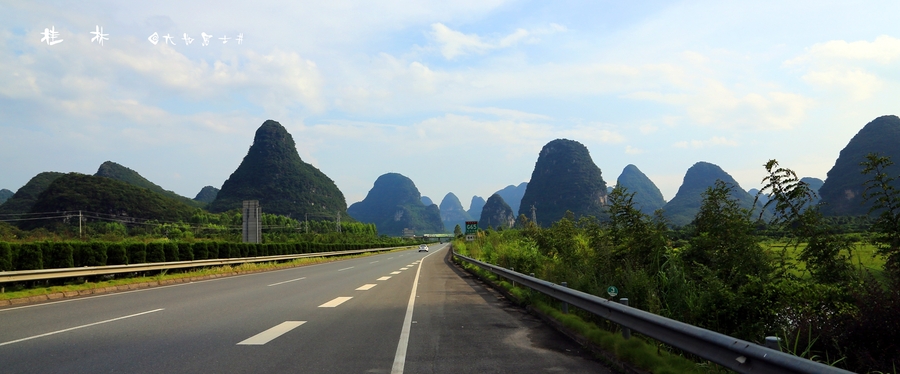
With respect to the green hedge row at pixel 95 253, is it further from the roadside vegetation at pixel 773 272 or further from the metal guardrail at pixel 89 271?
the roadside vegetation at pixel 773 272

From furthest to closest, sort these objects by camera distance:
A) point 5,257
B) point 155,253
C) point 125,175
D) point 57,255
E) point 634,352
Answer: point 125,175, point 155,253, point 57,255, point 5,257, point 634,352

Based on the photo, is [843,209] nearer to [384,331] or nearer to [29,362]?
[384,331]

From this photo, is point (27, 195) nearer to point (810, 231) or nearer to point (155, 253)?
point (155, 253)

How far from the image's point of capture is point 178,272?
23391 millimetres

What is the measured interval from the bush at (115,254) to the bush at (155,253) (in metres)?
2.39

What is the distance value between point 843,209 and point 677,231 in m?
66.5

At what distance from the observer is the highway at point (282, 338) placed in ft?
18.7

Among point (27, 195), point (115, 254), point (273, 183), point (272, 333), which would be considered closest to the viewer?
point (272, 333)

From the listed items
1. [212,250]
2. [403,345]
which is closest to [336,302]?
[403,345]

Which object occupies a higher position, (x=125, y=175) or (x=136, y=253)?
(x=125, y=175)

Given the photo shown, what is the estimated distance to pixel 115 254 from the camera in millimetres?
20312

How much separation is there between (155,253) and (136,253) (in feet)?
5.39

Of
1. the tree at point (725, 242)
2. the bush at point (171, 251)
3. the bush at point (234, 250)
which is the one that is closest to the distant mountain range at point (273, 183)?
the bush at point (234, 250)

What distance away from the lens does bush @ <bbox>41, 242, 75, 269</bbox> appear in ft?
57.4
